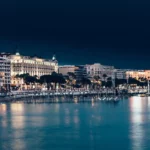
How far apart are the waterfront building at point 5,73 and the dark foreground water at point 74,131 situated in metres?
50.7

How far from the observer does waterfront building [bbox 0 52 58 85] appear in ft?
339

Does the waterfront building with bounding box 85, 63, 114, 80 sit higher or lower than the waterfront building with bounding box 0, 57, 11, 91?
higher

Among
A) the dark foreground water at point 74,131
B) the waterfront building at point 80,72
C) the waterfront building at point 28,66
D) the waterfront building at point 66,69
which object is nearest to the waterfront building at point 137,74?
the waterfront building at point 80,72

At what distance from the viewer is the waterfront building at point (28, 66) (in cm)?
10325

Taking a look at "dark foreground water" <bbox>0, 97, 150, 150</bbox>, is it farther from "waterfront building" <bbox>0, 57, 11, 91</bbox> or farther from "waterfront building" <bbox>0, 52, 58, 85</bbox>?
"waterfront building" <bbox>0, 52, 58, 85</bbox>

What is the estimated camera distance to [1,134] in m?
32.9

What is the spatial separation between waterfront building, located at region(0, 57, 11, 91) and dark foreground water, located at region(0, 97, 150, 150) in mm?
50698

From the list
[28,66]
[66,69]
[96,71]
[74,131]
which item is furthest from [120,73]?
[74,131]

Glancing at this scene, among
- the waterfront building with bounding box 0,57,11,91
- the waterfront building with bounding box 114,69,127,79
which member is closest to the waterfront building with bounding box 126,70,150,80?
the waterfront building with bounding box 114,69,127,79

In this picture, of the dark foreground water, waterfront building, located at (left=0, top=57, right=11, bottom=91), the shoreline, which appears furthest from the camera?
waterfront building, located at (left=0, top=57, right=11, bottom=91)

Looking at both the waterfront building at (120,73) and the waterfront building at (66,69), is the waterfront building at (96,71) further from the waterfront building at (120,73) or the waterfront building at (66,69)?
the waterfront building at (66,69)

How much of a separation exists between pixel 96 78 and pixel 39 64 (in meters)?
15.2

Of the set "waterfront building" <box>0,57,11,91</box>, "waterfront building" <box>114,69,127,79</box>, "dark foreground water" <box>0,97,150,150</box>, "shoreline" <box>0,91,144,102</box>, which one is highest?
"waterfront building" <box>114,69,127,79</box>

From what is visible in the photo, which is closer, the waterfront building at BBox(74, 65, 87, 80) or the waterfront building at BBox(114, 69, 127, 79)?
the waterfront building at BBox(74, 65, 87, 80)
